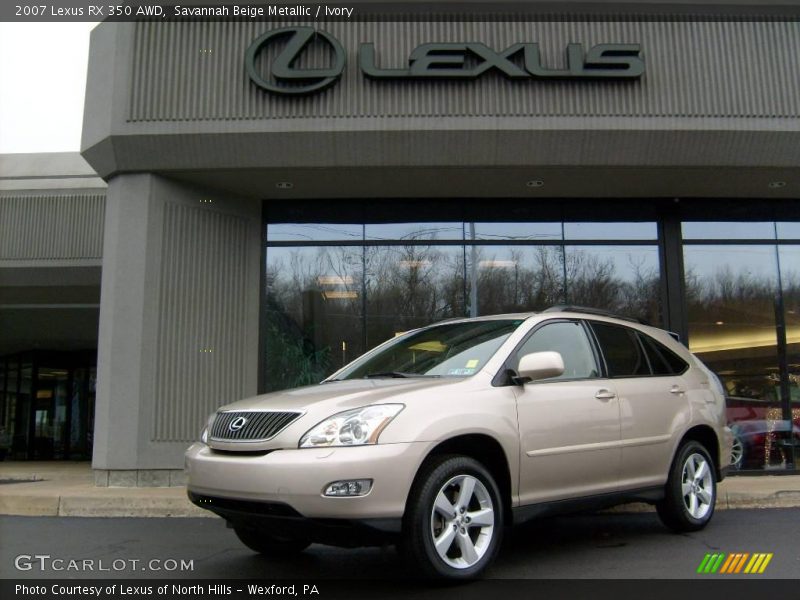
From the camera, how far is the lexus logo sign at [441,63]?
32.1 ft

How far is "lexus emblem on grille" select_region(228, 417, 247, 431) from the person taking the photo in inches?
179

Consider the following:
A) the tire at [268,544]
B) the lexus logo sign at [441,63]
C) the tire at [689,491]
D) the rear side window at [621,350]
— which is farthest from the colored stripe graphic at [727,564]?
the lexus logo sign at [441,63]

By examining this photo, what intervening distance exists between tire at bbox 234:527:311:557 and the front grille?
33.6 inches

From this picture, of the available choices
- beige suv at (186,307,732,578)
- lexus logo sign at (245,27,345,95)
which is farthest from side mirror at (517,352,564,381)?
lexus logo sign at (245,27,345,95)

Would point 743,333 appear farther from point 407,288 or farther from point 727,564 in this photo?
point 727,564

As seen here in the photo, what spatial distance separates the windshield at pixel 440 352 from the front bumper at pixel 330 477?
959mm

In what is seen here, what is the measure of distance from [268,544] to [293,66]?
6.76 m

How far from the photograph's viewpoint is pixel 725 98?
1005 centimetres

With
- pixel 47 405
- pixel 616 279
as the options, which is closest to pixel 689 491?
pixel 616 279

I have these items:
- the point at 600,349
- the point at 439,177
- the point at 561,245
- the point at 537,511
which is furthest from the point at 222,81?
the point at 537,511

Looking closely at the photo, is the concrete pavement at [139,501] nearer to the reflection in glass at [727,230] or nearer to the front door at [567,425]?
the front door at [567,425]

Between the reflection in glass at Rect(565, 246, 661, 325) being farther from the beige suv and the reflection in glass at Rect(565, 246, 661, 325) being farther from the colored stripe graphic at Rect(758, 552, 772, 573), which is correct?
the colored stripe graphic at Rect(758, 552, 772, 573)

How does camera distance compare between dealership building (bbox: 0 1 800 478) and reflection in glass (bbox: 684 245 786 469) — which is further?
reflection in glass (bbox: 684 245 786 469)

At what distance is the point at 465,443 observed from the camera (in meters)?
4.65
